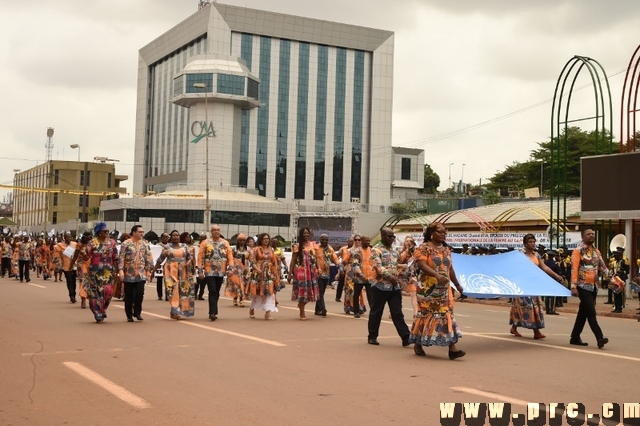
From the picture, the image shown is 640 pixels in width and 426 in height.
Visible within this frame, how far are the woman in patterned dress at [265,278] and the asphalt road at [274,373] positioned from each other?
1.30m

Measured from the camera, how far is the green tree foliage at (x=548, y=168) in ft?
228

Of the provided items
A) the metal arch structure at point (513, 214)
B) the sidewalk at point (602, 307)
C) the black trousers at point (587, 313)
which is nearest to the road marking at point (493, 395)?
the black trousers at point (587, 313)

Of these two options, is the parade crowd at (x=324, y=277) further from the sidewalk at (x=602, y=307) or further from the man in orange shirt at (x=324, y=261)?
the sidewalk at (x=602, y=307)

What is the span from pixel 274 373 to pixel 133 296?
7202 millimetres

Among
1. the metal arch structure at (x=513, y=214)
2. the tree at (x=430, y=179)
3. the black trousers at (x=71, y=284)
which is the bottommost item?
the black trousers at (x=71, y=284)

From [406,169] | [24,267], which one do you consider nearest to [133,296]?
[24,267]

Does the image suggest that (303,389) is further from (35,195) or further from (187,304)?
(35,195)

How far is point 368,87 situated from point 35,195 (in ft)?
174

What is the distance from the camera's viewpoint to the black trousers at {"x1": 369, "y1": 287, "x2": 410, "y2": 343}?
40.3 ft

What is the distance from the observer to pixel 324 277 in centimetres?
Result: 1944

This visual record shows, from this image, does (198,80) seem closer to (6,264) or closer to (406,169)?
(406,169)

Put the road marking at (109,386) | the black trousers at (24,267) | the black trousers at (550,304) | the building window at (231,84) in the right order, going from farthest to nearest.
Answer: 1. the building window at (231,84)
2. the black trousers at (24,267)
3. the black trousers at (550,304)
4. the road marking at (109,386)

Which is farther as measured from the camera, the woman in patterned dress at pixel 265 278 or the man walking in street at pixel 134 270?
the woman in patterned dress at pixel 265 278

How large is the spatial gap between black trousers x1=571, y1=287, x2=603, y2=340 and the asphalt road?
29cm
